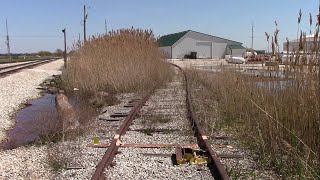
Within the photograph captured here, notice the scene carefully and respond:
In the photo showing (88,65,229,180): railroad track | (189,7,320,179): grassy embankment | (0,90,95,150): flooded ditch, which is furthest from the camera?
(0,90,95,150): flooded ditch

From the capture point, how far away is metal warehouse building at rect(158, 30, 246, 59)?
84.6 m

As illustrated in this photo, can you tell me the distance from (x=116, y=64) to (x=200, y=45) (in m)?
71.9

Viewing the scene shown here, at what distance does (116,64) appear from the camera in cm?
1653

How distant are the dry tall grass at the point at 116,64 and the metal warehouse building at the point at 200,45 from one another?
63.9 m

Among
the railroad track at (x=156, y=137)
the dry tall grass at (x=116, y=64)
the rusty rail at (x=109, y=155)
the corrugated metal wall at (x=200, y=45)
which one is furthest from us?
the corrugated metal wall at (x=200, y=45)

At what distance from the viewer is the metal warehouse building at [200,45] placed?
8462cm

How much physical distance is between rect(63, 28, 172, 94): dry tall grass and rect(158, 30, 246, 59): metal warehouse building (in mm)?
63916

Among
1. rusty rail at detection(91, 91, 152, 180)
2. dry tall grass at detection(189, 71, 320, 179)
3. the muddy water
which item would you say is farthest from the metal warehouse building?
dry tall grass at detection(189, 71, 320, 179)

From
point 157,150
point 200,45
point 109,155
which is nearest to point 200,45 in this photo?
point 200,45

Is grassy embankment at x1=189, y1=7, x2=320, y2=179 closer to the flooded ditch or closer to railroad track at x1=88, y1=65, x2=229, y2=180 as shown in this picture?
railroad track at x1=88, y1=65, x2=229, y2=180

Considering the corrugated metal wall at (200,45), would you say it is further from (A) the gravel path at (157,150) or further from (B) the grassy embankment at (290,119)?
(B) the grassy embankment at (290,119)

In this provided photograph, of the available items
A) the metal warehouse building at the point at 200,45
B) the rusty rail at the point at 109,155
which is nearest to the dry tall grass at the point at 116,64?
the rusty rail at the point at 109,155

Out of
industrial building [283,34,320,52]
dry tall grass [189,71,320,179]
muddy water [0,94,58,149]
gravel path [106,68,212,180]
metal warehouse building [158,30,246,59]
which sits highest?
metal warehouse building [158,30,246,59]

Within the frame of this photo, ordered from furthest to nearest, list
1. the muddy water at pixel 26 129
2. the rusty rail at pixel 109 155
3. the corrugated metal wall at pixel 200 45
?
1. the corrugated metal wall at pixel 200 45
2. the muddy water at pixel 26 129
3. the rusty rail at pixel 109 155
